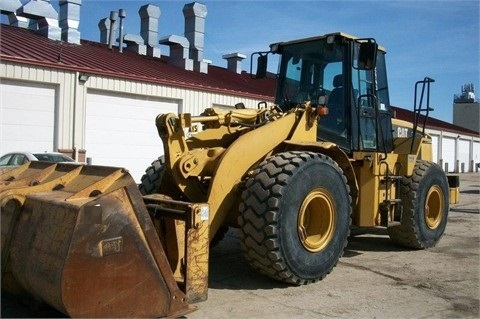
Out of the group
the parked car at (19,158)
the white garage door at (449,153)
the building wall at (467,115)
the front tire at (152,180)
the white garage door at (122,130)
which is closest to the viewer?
the front tire at (152,180)

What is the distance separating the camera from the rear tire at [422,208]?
7.11m

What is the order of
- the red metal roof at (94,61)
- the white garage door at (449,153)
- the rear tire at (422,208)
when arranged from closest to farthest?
1. the rear tire at (422,208)
2. the red metal roof at (94,61)
3. the white garage door at (449,153)

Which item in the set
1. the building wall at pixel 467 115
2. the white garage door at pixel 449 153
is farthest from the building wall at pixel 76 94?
the building wall at pixel 467 115

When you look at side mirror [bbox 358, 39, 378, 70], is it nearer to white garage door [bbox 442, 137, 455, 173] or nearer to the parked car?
the parked car

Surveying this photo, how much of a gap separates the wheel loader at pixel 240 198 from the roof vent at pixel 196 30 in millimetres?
16988

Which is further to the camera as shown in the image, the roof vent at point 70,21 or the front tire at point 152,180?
the roof vent at point 70,21

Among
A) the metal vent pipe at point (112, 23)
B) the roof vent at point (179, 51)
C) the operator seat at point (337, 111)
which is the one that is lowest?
the operator seat at point (337, 111)

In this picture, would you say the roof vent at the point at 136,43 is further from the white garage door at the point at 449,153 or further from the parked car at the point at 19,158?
the white garage door at the point at 449,153

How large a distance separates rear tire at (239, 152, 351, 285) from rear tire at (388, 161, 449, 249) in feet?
5.81

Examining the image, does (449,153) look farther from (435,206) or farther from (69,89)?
(435,206)

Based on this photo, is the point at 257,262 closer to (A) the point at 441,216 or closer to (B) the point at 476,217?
(A) the point at 441,216

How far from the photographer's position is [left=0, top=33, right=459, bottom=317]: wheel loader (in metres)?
3.81

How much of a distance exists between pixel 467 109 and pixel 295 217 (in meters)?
54.1

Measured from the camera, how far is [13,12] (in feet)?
74.3
